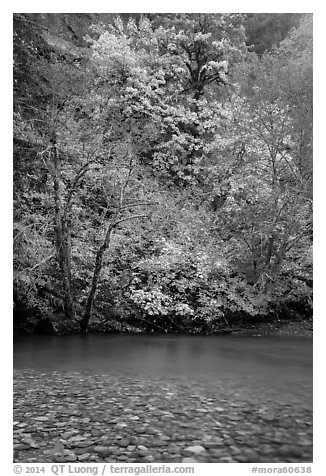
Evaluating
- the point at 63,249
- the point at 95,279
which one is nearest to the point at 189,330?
the point at 95,279

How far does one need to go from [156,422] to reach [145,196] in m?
5.11

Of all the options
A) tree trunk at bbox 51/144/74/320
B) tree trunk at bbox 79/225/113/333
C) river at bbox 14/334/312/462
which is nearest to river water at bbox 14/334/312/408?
river at bbox 14/334/312/462

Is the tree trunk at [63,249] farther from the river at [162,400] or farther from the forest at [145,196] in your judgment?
the river at [162,400]

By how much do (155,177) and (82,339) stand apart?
360cm

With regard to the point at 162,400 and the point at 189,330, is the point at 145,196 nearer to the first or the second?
the point at 189,330

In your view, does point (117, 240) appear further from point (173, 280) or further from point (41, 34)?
point (41, 34)

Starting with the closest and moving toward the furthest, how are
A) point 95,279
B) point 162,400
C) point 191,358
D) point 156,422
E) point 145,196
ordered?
point 156,422
point 162,400
point 191,358
point 95,279
point 145,196

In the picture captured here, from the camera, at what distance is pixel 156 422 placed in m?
3.90

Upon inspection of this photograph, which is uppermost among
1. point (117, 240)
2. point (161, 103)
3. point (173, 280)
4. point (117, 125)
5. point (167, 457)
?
point (161, 103)

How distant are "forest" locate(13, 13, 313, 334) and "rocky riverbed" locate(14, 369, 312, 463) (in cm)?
280

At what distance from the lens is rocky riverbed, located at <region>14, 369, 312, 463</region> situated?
345cm

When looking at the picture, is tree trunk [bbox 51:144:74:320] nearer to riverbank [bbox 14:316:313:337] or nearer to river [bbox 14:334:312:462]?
riverbank [bbox 14:316:313:337]

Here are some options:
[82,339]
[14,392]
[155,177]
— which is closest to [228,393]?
[14,392]

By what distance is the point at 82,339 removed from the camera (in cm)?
701
